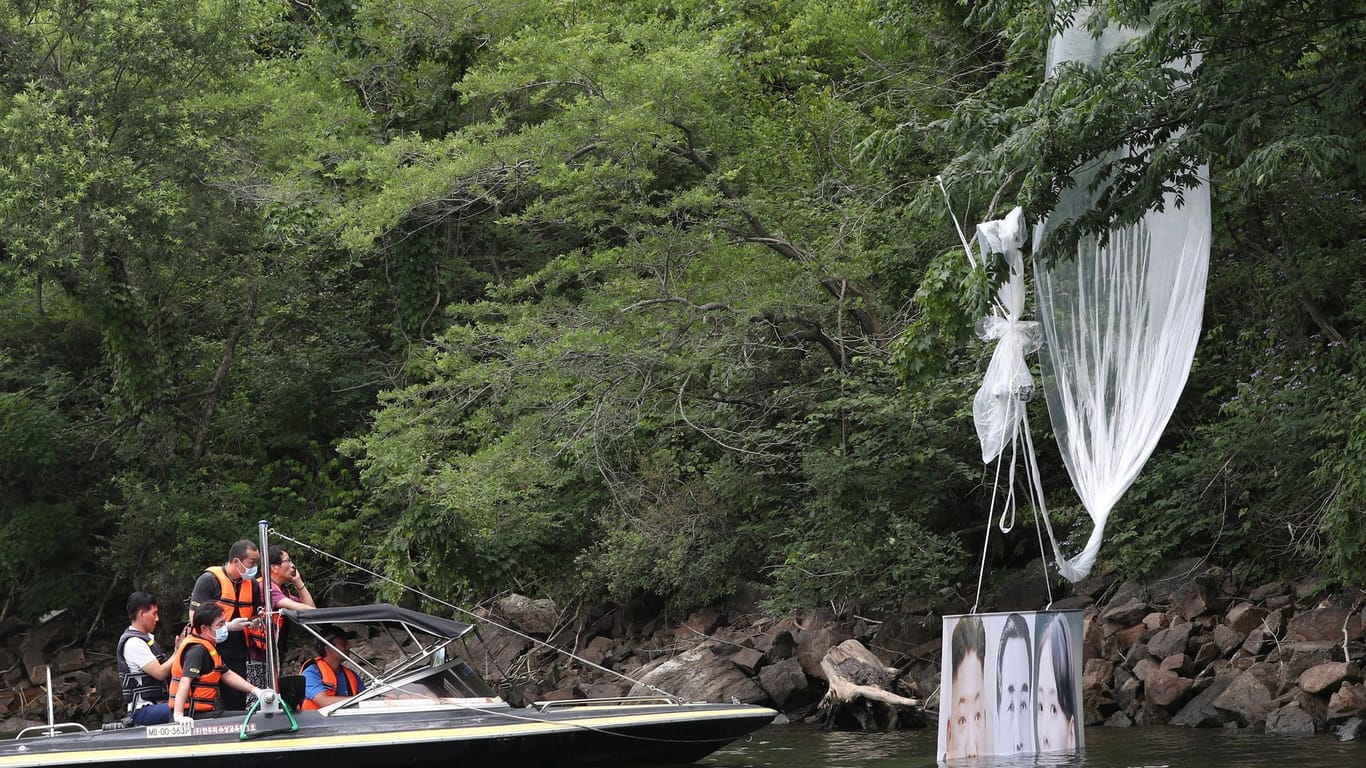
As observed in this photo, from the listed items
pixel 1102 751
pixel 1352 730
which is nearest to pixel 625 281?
pixel 1102 751

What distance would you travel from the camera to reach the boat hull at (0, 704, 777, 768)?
Answer: 35.8 feet

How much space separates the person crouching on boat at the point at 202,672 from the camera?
11.1 metres

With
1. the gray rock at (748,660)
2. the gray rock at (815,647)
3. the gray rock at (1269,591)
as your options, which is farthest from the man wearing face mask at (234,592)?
the gray rock at (1269,591)

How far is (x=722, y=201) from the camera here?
1838 cm

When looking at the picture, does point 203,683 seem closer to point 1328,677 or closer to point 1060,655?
point 1060,655

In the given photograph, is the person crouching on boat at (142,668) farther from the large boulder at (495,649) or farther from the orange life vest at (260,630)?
the large boulder at (495,649)

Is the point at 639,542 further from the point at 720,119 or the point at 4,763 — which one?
the point at 4,763

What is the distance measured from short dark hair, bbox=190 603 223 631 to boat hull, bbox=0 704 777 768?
759mm

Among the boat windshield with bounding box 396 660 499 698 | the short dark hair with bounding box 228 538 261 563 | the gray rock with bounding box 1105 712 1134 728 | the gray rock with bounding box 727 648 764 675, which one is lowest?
the gray rock with bounding box 1105 712 1134 728

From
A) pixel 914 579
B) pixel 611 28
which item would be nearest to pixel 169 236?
pixel 611 28

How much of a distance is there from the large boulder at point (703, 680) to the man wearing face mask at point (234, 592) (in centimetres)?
609

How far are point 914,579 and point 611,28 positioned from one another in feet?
30.9

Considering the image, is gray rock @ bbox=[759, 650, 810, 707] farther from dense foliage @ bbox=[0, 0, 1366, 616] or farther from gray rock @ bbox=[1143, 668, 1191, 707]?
gray rock @ bbox=[1143, 668, 1191, 707]

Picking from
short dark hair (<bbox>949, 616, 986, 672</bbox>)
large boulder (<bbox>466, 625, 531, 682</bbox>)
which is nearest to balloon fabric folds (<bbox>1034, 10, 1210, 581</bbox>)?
short dark hair (<bbox>949, 616, 986, 672</bbox>)
